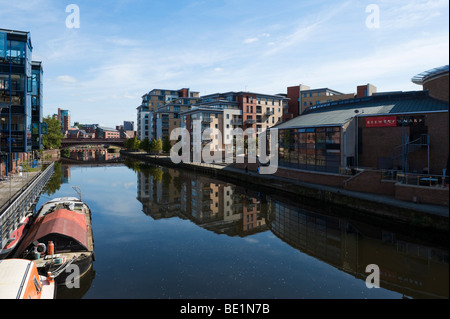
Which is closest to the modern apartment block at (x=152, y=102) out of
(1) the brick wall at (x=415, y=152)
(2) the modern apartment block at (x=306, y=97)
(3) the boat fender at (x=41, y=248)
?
(2) the modern apartment block at (x=306, y=97)

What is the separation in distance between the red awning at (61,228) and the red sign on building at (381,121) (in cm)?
2925

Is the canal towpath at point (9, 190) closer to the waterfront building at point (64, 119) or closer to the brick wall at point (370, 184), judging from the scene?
the brick wall at point (370, 184)

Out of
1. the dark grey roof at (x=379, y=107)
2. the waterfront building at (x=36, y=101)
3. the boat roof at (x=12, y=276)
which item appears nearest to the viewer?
the boat roof at (x=12, y=276)

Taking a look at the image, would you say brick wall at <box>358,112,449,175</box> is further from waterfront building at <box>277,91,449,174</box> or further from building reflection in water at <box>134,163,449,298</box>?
building reflection in water at <box>134,163,449,298</box>

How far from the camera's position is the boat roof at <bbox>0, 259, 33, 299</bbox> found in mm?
9305

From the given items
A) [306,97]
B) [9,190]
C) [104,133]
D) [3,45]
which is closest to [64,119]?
[104,133]

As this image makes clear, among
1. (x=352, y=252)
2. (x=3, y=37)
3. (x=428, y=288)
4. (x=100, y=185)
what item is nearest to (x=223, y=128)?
(x=100, y=185)

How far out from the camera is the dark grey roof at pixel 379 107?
95.4 ft

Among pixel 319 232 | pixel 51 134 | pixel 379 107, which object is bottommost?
pixel 319 232

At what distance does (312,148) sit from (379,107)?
884 centimetres

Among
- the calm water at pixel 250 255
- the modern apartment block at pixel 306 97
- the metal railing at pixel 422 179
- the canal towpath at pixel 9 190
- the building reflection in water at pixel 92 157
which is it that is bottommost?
the calm water at pixel 250 255

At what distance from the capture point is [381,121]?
3073 cm

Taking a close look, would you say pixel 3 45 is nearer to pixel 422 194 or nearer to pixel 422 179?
pixel 422 179
